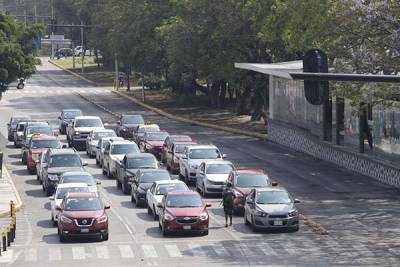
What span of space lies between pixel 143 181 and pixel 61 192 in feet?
14.8

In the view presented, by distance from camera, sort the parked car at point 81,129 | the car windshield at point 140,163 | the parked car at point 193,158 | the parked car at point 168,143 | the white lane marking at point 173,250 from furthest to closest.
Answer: the parked car at point 81,129, the parked car at point 168,143, the parked car at point 193,158, the car windshield at point 140,163, the white lane marking at point 173,250

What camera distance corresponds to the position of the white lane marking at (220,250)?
1342 inches

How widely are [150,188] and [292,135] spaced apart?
2489 centimetres

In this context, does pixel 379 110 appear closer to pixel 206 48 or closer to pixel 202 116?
pixel 206 48

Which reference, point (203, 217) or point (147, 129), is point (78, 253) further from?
point (147, 129)

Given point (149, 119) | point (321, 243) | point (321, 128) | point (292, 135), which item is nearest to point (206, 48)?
point (149, 119)

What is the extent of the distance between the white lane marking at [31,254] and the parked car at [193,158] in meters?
15.4

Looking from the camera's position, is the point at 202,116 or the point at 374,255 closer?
the point at 374,255

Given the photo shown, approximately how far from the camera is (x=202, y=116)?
89375 millimetres

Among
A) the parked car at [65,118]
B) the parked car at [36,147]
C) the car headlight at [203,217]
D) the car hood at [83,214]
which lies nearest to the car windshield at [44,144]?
the parked car at [36,147]

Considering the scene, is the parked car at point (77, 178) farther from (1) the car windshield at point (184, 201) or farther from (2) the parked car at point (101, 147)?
(2) the parked car at point (101, 147)

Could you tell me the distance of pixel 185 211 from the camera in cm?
3712

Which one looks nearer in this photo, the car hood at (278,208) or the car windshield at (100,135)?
the car hood at (278,208)

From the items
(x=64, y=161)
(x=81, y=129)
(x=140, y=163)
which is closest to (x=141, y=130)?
(x=81, y=129)
